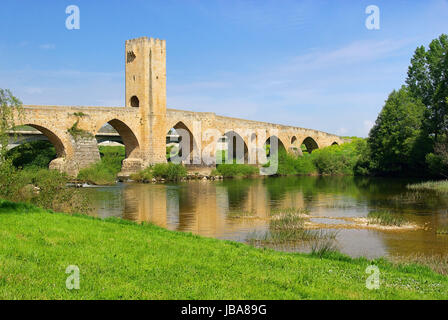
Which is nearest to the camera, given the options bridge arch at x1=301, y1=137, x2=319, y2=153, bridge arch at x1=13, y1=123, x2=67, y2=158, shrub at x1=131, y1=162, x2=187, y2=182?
bridge arch at x1=13, y1=123, x2=67, y2=158

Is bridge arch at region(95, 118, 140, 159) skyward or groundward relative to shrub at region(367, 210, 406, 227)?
skyward

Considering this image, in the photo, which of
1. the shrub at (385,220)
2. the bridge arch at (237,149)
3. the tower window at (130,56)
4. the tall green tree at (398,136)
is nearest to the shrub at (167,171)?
the tower window at (130,56)

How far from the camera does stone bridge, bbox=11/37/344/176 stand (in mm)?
28922

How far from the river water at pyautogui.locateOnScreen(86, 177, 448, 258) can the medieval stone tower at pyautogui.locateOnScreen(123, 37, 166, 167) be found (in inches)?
336

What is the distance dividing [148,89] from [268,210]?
1962 cm

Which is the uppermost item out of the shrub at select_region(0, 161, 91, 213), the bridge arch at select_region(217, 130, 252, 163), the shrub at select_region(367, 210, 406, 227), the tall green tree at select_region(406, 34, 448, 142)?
the tall green tree at select_region(406, 34, 448, 142)

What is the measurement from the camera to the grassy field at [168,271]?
5012 mm

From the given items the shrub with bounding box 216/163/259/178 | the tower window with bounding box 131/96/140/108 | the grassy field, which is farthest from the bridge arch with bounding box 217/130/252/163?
the grassy field

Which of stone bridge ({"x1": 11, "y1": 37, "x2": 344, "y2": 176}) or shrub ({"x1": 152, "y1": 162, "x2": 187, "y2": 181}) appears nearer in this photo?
stone bridge ({"x1": 11, "y1": 37, "x2": 344, "y2": 176})

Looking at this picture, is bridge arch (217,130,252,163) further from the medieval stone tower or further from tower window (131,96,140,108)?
tower window (131,96,140,108)

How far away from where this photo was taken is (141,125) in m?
34.4

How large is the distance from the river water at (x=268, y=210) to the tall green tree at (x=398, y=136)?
9.62m

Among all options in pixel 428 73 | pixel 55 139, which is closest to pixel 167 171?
pixel 55 139
